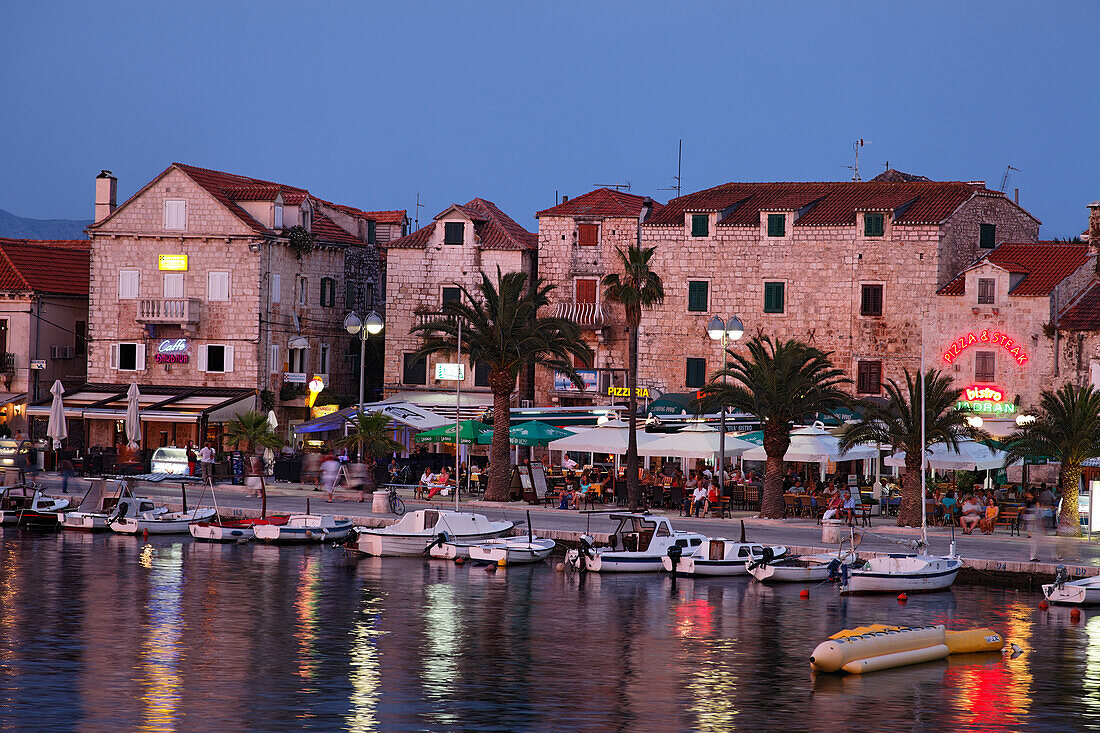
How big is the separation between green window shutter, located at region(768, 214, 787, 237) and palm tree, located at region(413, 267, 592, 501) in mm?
15253

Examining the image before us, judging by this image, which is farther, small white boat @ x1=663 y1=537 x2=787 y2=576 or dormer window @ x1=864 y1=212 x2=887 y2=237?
dormer window @ x1=864 y1=212 x2=887 y2=237

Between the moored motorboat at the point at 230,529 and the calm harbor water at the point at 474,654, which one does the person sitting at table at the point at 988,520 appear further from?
the moored motorboat at the point at 230,529

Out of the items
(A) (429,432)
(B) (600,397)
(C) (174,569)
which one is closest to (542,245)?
(B) (600,397)

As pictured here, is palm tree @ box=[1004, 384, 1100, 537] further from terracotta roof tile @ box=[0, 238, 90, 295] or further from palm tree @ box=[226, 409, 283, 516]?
terracotta roof tile @ box=[0, 238, 90, 295]

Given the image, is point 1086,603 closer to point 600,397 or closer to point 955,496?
point 955,496

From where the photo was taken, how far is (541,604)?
108ft

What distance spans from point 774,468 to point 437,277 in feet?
83.7

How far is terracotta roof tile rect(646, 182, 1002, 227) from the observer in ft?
193

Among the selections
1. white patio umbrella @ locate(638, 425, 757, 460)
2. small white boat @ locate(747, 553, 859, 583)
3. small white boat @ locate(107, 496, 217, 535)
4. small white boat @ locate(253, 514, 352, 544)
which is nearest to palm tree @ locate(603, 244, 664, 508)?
white patio umbrella @ locate(638, 425, 757, 460)

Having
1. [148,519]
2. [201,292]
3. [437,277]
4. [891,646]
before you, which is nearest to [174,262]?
[201,292]

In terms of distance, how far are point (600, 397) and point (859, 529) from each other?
924 inches

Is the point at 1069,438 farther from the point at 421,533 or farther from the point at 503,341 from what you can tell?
the point at 421,533

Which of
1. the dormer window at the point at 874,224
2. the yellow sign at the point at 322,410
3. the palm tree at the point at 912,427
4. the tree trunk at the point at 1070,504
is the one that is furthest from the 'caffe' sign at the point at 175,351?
the tree trunk at the point at 1070,504

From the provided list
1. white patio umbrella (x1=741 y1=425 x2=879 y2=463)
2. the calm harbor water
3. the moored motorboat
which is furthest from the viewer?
white patio umbrella (x1=741 y1=425 x2=879 y2=463)
